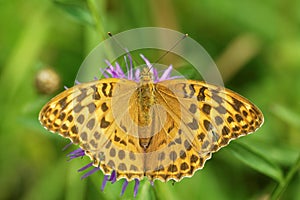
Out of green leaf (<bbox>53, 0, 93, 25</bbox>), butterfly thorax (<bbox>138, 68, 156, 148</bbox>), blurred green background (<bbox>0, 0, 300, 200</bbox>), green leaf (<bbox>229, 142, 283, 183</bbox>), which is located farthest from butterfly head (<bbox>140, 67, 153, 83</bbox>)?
blurred green background (<bbox>0, 0, 300, 200</bbox>)

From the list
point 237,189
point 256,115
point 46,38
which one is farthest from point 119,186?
point 46,38

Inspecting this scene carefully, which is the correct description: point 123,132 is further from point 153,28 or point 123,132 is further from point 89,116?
point 153,28

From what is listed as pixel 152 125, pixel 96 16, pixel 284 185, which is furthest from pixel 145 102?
pixel 284 185

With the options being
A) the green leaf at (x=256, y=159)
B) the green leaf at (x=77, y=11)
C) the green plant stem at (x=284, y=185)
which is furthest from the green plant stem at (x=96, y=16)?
the green plant stem at (x=284, y=185)

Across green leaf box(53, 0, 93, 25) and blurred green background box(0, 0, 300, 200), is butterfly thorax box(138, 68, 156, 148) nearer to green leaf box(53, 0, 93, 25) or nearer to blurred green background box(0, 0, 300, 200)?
green leaf box(53, 0, 93, 25)

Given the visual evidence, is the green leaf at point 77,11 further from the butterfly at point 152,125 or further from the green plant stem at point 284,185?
the green plant stem at point 284,185

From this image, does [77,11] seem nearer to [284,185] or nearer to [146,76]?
[146,76]
